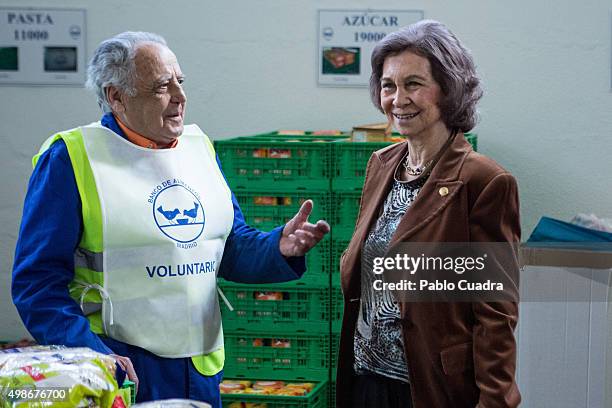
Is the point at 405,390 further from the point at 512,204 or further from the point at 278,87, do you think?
the point at 278,87

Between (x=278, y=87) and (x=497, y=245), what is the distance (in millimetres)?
3335

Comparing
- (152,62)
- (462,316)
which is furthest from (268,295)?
(462,316)

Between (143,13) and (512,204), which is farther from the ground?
(143,13)

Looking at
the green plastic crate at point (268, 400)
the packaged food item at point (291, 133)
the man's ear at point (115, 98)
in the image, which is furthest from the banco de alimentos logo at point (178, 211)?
the packaged food item at point (291, 133)

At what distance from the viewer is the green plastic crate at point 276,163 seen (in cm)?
440

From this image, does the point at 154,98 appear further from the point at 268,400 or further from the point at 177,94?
the point at 268,400

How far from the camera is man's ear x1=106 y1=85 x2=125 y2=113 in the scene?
259 cm

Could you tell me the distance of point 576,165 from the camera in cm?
534

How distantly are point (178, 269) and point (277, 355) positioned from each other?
81.9 inches

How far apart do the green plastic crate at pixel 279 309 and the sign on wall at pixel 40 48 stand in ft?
6.35

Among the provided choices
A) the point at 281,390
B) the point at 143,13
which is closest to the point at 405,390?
the point at 281,390

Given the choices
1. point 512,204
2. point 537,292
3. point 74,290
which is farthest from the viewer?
point 537,292

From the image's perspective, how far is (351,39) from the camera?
5.44 meters

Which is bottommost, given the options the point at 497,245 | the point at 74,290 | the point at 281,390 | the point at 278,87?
the point at 281,390
